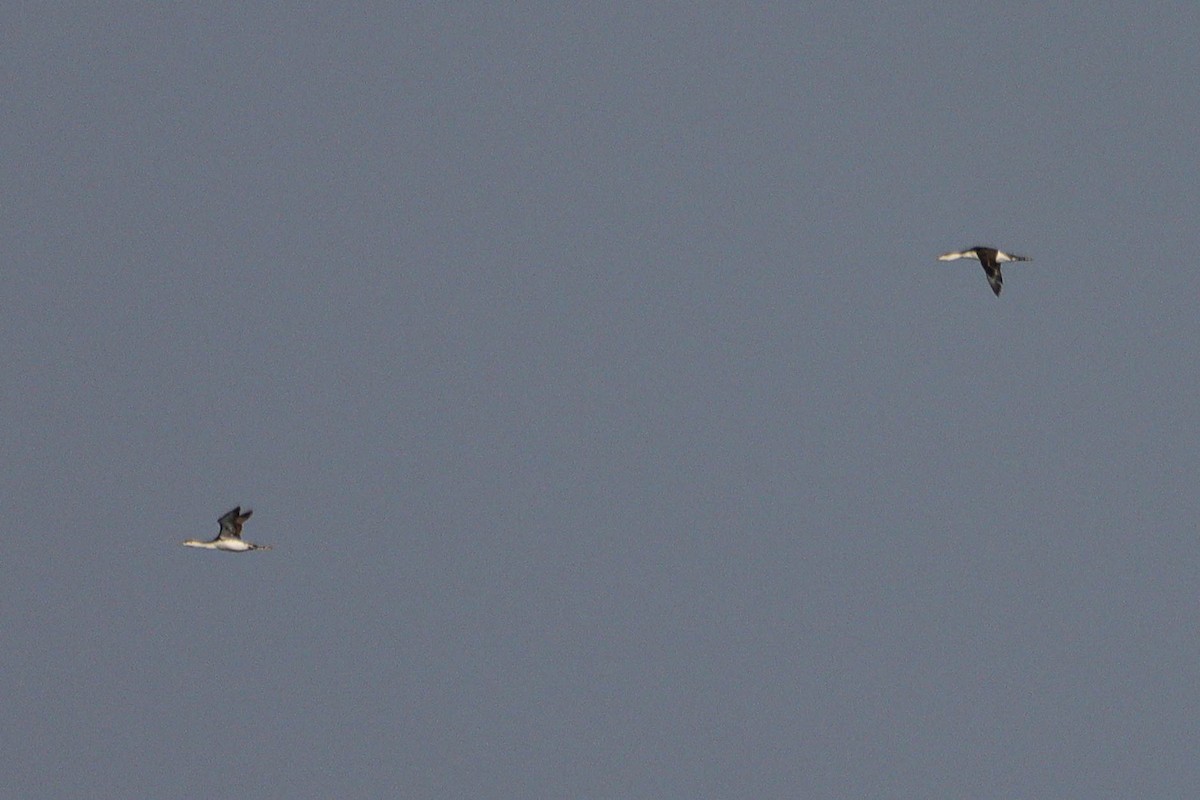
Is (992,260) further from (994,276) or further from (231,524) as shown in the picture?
(231,524)

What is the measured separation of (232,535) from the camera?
223 feet

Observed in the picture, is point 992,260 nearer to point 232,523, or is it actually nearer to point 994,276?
point 994,276

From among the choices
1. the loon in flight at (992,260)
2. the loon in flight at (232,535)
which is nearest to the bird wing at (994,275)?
the loon in flight at (992,260)

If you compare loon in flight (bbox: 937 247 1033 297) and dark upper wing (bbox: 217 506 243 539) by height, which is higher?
loon in flight (bbox: 937 247 1033 297)

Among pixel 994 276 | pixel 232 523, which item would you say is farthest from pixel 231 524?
pixel 994 276

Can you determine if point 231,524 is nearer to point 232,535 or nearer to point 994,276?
point 232,535

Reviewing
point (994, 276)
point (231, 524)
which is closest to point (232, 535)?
point (231, 524)

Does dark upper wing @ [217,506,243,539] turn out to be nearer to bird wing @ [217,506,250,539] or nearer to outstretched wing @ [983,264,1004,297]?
bird wing @ [217,506,250,539]

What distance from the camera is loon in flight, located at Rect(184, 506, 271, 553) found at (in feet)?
222

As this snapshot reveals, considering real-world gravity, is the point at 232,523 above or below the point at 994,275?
below

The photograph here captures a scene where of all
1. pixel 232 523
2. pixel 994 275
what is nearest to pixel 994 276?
pixel 994 275

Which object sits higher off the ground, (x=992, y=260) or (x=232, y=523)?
(x=992, y=260)

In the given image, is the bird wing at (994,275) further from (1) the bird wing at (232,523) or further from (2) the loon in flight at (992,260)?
(1) the bird wing at (232,523)

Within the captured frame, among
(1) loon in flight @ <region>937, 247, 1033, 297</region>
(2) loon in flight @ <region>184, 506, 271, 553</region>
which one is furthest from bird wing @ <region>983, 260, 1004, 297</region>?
(2) loon in flight @ <region>184, 506, 271, 553</region>
